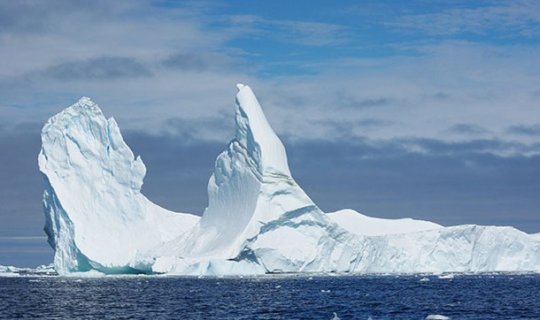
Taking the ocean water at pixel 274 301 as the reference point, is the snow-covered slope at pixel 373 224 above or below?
above

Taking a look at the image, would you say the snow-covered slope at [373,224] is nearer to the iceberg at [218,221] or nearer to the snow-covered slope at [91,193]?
the iceberg at [218,221]

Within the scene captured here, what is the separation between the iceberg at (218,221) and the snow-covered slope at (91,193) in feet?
0.19

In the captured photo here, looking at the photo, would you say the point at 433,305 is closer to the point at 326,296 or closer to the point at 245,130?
the point at 326,296

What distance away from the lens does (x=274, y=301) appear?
112 feet

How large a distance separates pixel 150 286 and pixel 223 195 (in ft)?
31.2

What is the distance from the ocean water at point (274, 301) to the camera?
2848 cm

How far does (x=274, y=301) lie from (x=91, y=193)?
21.5m

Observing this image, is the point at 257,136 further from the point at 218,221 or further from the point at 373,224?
the point at 373,224

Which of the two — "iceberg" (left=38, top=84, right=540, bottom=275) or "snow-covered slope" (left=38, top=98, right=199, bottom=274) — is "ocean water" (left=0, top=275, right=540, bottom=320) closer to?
"iceberg" (left=38, top=84, right=540, bottom=275)

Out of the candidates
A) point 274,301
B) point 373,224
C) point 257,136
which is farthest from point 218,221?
point 274,301

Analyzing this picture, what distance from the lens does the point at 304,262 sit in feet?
171

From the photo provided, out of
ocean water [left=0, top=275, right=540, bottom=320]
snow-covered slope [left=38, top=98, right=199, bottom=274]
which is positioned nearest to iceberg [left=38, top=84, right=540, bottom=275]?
snow-covered slope [left=38, top=98, right=199, bottom=274]

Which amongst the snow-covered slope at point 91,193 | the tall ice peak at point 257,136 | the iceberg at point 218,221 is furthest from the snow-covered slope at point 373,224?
the snow-covered slope at point 91,193

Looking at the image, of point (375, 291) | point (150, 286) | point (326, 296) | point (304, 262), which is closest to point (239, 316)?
point (326, 296)
